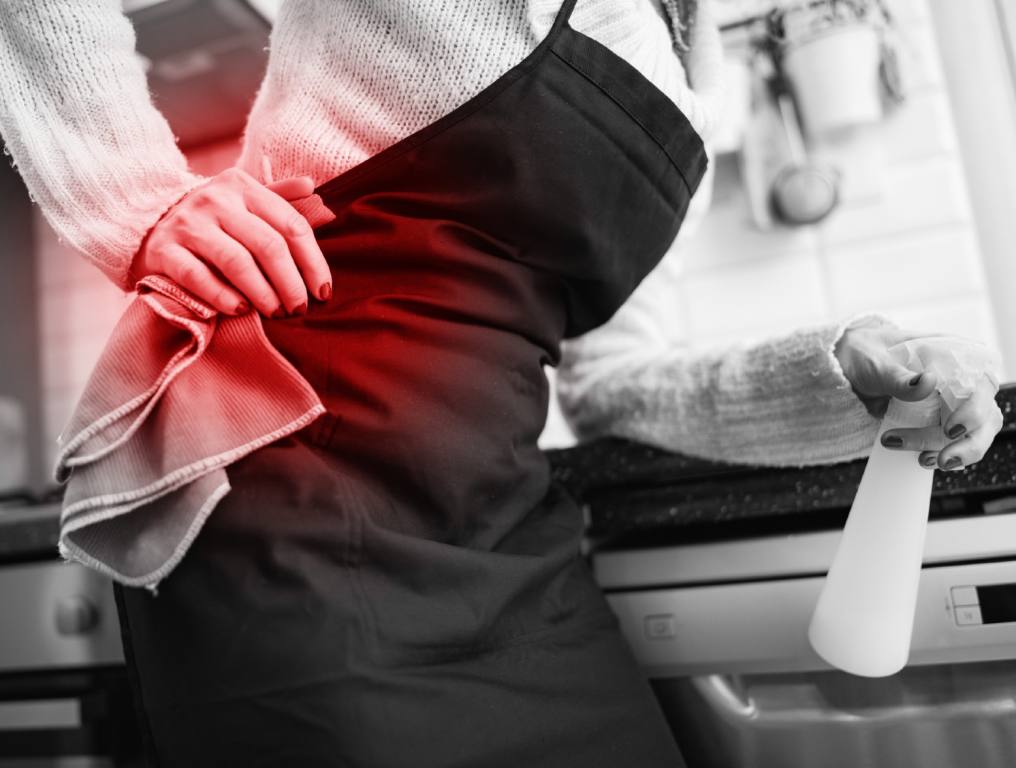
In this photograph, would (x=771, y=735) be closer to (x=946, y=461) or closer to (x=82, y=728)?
(x=946, y=461)

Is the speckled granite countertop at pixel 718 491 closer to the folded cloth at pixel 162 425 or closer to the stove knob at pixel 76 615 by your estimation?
the folded cloth at pixel 162 425

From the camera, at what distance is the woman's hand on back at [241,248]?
1.36 feet

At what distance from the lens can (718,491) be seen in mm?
680

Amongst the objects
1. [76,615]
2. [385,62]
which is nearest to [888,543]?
[385,62]

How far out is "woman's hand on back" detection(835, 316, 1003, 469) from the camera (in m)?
0.46

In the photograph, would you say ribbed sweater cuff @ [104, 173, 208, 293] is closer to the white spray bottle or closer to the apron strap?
the apron strap

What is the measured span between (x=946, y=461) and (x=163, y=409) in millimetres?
414

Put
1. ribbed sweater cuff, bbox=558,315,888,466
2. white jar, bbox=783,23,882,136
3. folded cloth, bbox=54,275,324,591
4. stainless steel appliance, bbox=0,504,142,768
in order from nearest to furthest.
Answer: folded cloth, bbox=54,275,324,591 < ribbed sweater cuff, bbox=558,315,888,466 < stainless steel appliance, bbox=0,504,142,768 < white jar, bbox=783,23,882,136

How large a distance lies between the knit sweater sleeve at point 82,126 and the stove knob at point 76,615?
0.48m

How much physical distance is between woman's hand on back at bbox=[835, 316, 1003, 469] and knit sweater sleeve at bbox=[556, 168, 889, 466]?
2 cm

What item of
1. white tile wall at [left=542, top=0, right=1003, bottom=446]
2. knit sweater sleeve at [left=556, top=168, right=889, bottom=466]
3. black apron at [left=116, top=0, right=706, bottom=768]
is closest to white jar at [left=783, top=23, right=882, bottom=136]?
white tile wall at [left=542, top=0, right=1003, bottom=446]

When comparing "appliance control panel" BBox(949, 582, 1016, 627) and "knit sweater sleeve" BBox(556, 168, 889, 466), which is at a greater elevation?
"knit sweater sleeve" BBox(556, 168, 889, 466)

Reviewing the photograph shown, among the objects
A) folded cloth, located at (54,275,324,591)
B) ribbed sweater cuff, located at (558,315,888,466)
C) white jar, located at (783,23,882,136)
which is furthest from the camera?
white jar, located at (783,23,882,136)

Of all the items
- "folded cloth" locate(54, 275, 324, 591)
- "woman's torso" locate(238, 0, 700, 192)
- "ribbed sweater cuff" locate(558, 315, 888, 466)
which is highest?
"woman's torso" locate(238, 0, 700, 192)
